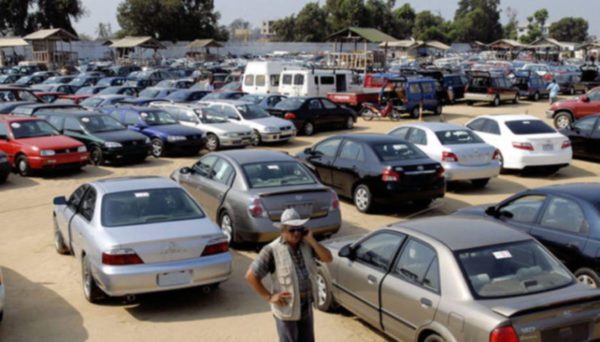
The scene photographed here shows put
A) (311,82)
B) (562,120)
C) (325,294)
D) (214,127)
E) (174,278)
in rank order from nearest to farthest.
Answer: (174,278) → (325,294) → (214,127) → (562,120) → (311,82)

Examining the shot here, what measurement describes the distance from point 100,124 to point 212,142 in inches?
145

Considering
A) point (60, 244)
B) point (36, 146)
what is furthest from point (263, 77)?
point (60, 244)

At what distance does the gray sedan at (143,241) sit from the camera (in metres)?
7.47

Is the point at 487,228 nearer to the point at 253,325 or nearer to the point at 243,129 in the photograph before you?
the point at 253,325

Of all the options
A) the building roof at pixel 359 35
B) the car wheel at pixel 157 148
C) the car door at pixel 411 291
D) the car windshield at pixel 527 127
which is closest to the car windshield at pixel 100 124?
the car wheel at pixel 157 148

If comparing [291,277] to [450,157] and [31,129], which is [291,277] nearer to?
[450,157]

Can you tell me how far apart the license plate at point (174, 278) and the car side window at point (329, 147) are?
6798 mm

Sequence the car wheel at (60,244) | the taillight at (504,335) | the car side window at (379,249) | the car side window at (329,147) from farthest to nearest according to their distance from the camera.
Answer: the car side window at (329,147) < the car wheel at (60,244) < the car side window at (379,249) < the taillight at (504,335)

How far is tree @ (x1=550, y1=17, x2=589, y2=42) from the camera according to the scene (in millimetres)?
176375

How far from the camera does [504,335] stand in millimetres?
5070

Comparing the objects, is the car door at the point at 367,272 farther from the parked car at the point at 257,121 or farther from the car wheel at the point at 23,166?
the parked car at the point at 257,121

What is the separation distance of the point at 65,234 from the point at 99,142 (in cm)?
941

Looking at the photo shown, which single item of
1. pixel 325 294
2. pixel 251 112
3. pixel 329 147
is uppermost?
pixel 329 147

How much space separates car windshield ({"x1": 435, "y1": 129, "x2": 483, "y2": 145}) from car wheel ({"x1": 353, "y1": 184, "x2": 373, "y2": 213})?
2.99 meters
